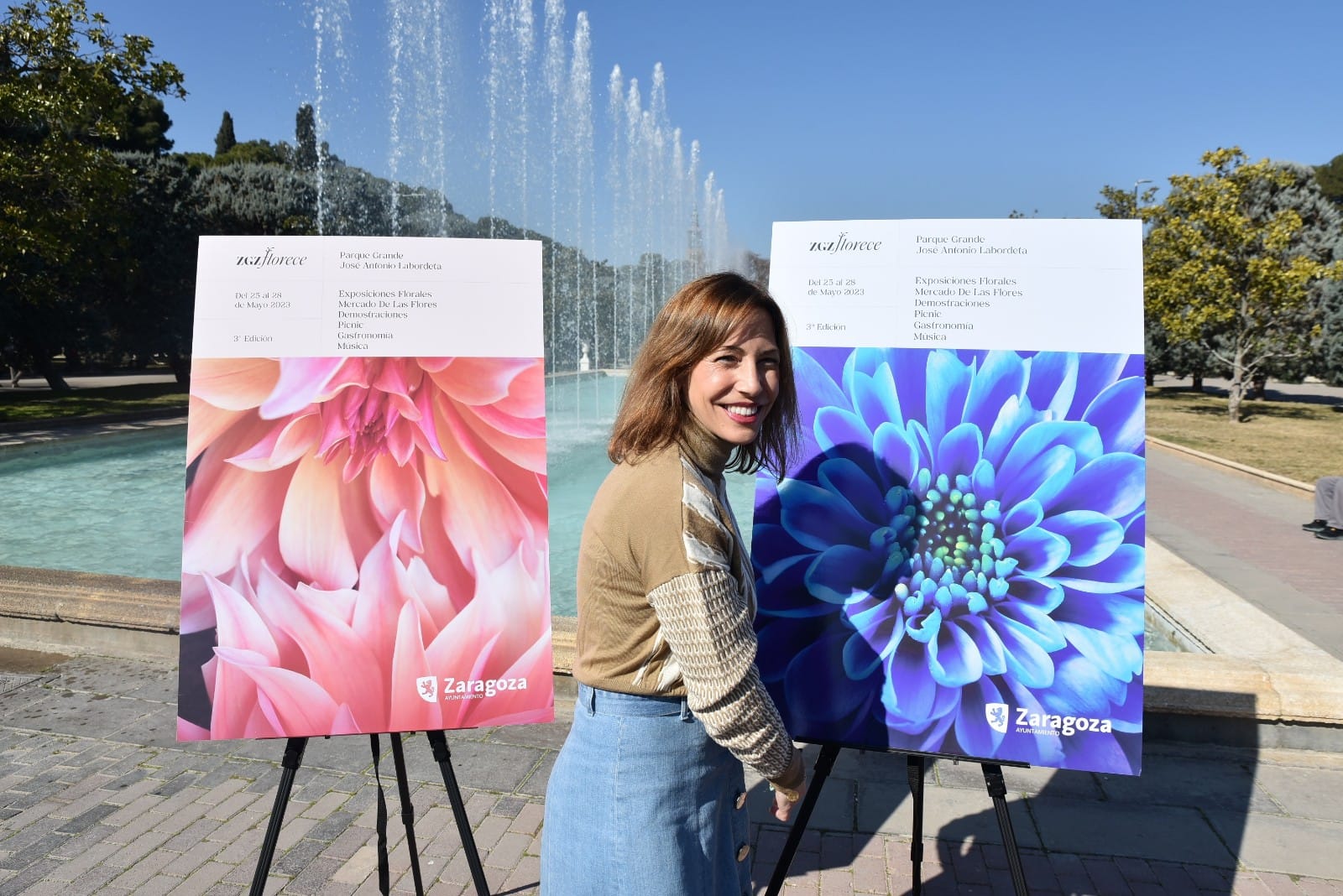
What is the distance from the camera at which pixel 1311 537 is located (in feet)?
28.8

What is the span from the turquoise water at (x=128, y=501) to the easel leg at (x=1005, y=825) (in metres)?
3.14

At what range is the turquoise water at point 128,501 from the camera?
25.3 feet

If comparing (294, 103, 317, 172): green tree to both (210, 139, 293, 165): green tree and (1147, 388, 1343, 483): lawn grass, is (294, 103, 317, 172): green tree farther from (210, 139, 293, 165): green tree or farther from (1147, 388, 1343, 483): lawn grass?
(1147, 388, 1343, 483): lawn grass

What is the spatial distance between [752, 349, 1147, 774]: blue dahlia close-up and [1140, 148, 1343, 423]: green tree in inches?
805

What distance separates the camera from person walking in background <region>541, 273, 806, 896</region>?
155 centimetres

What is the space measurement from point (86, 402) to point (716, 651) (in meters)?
24.1

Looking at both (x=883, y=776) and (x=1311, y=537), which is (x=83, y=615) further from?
Result: (x=1311, y=537)

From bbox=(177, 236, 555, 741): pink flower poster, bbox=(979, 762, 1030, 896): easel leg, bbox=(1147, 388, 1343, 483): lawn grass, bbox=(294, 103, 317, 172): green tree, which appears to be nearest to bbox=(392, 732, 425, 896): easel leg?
bbox=(177, 236, 555, 741): pink flower poster

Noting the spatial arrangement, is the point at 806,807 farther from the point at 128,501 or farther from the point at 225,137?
the point at 225,137

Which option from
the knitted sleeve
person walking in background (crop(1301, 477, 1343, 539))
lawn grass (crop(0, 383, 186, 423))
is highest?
lawn grass (crop(0, 383, 186, 423))

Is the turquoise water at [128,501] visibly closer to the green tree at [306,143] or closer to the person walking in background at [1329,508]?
the person walking in background at [1329,508]

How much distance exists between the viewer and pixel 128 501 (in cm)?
1030

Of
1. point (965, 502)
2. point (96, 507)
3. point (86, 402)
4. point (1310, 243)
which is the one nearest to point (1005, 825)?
point (965, 502)

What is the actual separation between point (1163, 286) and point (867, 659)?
851 inches
